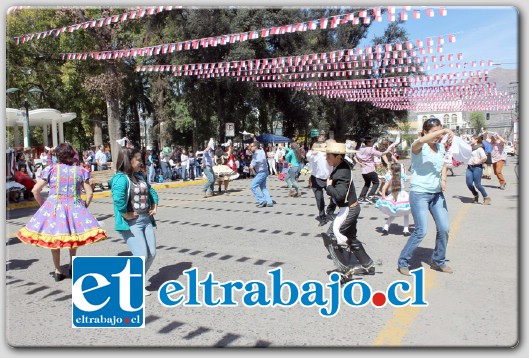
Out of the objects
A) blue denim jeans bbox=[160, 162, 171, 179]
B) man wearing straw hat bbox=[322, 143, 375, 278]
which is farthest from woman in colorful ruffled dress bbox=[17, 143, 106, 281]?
blue denim jeans bbox=[160, 162, 171, 179]

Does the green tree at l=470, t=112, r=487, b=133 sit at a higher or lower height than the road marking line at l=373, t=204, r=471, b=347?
higher

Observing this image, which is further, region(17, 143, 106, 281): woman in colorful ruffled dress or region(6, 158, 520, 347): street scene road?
region(17, 143, 106, 281): woman in colorful ruffled dress

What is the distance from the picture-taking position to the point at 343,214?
15.6 feet

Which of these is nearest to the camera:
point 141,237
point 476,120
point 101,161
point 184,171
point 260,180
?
point 141,237

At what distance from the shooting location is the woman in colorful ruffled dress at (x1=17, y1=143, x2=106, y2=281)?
4.71m

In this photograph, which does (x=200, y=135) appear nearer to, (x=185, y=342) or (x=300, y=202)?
(x=300, y=202)

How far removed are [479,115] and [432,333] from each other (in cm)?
4465

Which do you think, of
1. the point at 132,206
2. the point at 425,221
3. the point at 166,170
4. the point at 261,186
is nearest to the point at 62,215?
the point at 132,206

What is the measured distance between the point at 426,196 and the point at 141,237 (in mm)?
3081

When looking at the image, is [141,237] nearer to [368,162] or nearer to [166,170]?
[368,162]

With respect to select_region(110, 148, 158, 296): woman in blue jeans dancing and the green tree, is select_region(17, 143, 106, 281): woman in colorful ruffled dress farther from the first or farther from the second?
the green tree

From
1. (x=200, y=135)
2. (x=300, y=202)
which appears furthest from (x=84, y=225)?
(x=200, y=135)

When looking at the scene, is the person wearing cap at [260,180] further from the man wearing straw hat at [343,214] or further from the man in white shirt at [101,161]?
the man in white shirt at [101,161]

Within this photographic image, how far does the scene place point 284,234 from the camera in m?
7.25
